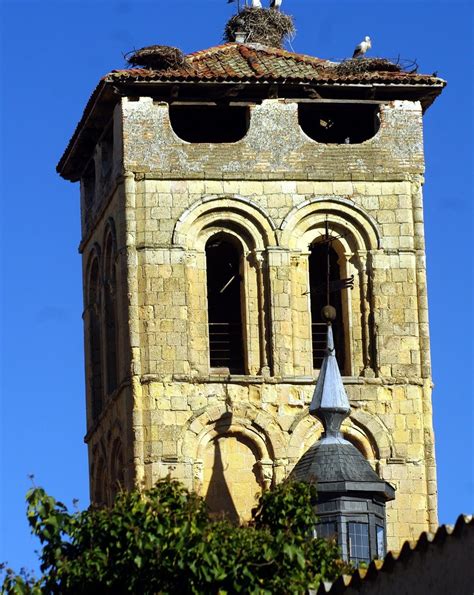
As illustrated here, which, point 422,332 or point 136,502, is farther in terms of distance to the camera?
point 422,332

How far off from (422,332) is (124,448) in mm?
4700

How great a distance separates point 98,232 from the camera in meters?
51.5

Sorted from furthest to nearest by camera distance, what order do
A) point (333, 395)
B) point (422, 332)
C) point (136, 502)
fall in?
point (422, 332) → point (333, 395) → point (136, 502)

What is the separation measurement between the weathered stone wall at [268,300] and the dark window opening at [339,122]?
1.75ft

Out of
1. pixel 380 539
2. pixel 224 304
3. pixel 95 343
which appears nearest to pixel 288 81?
pixel 224 304

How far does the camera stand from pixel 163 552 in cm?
3794

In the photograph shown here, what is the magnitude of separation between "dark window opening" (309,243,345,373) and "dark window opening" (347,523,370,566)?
17.7ft

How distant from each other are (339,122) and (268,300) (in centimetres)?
383

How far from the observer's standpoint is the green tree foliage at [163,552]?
37.8m

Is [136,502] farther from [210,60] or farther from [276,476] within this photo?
[210,60]

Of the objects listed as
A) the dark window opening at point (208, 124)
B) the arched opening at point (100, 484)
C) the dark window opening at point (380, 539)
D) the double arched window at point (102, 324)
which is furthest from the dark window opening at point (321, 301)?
the dark window opening at point (380, 539)

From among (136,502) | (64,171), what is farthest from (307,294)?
(136,502)

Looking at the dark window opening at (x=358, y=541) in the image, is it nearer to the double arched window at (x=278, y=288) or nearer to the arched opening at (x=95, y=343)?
the double arched window at (x=278, y=288)

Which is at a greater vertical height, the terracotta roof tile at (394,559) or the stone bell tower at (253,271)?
the stone bell tower at (253,271)
